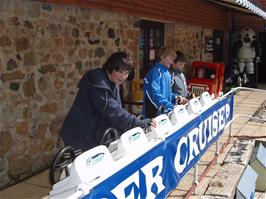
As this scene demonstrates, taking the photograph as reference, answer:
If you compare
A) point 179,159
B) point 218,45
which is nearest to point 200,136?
point 179,159

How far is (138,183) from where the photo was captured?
7.91ft

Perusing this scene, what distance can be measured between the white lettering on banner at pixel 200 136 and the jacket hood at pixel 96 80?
75 centimetres

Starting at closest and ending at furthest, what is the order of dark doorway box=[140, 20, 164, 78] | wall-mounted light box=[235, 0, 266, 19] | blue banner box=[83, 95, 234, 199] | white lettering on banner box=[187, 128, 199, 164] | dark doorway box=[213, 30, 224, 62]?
blue banner box=[83, 95, 234, 199]
white lettering on banner box=[187, 128, 199, 164]
wall-mounted light box=[235, 0, 266, 19]
dark doorway box=[140, 20, 164, 78]
dark doorway box=[213, 30, 224, 62]

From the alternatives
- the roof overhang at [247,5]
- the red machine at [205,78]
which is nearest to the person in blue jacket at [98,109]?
the roof overhang at [247,5]

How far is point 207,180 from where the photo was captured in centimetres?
452

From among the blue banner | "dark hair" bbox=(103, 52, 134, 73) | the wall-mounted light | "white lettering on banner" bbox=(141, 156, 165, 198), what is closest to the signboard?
the wall-mounted light

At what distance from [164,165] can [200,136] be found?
3.53 feet

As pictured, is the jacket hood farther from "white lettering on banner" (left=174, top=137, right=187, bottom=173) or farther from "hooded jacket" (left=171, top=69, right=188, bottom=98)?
"hooded jacket" (left=171, top=69, right=188, bottom=98)

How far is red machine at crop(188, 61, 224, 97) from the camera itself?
9.27 m

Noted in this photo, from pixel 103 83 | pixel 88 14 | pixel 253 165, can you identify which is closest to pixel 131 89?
pixel 88 14

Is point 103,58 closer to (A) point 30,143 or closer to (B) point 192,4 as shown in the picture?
(A) point 30,143

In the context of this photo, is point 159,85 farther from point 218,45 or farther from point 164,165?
point 218,45

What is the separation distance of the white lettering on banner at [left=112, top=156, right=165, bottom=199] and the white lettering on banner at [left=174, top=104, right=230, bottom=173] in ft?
1.29

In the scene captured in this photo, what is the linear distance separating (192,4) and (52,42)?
21.3ft
